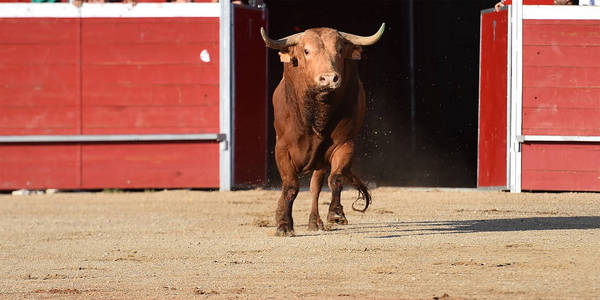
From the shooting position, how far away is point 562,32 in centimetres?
1258

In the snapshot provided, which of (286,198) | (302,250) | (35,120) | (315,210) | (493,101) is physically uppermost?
(493,101)

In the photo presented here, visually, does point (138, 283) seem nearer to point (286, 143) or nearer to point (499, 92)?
point (286, 143)

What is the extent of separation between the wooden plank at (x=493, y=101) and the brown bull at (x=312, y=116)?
4.45 meters

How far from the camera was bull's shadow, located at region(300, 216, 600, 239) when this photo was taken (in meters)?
8.64

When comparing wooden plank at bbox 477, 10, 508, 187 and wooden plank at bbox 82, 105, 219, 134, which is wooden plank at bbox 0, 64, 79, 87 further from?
wooden plank at bbox 477, 10, 508, 187

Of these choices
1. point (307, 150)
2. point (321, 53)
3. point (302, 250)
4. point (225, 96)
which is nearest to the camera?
point (302, 250)

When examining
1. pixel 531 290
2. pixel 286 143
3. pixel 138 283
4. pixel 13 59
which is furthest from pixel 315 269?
pixel 13 59

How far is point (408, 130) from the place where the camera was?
17.3 meters

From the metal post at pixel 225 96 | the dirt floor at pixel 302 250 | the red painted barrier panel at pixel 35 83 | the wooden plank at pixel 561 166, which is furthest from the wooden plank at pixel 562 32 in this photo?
the red painted barrier panel at pixel 35 83

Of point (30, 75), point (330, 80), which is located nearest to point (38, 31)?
point (30, 75)

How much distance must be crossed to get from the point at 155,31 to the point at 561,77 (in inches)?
170

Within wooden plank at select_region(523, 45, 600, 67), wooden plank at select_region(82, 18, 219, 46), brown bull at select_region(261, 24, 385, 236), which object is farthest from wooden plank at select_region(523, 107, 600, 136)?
brown bull at select_region(261, 24, 385, 236)

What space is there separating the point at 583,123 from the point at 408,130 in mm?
5021

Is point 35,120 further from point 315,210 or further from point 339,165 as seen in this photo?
point 339,165
